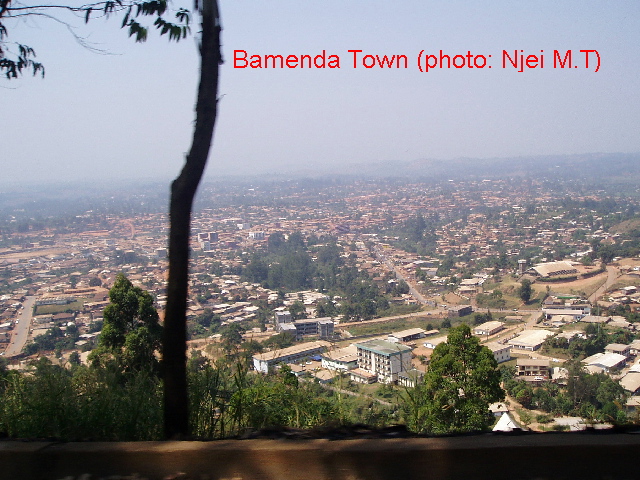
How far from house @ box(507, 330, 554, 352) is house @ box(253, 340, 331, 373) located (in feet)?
11.8

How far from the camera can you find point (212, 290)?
16188 millimetres

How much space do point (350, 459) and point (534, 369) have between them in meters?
5.13

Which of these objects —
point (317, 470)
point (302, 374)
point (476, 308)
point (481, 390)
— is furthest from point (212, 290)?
point (317, 470)

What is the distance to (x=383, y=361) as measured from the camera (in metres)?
5.52

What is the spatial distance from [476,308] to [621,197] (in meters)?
21.0

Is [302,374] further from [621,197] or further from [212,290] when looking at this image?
[621,197]

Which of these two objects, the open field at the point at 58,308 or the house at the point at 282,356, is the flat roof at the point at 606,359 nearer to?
the house at the point at 282,356

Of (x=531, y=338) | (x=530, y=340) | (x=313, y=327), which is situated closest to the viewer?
(x=530, y=340)

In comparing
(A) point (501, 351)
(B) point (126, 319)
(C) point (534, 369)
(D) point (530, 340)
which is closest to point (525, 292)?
(D) point (530, 340)

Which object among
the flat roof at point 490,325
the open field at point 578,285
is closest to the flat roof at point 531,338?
the flat roof at point 490,325

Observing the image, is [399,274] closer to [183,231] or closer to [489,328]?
[489,328]

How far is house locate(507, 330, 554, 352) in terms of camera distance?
815 centimetres

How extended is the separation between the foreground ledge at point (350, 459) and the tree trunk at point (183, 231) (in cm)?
37

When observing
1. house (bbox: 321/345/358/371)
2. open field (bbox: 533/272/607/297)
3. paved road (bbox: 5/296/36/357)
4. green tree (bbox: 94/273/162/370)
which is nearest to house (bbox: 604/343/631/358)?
house (bbox: 321/345/358/371)
